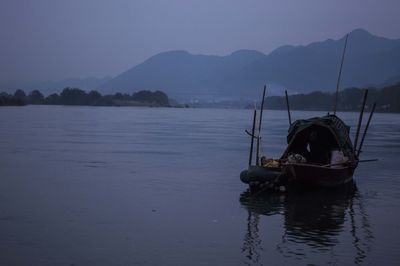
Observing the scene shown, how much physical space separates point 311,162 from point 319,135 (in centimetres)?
144

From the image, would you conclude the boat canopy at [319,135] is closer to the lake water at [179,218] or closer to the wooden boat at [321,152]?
the wooden boat at [321,152]

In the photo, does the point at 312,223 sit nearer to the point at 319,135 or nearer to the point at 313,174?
the point at 313,174

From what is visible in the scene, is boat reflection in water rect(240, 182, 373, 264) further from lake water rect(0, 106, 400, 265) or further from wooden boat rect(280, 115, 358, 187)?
wooden boat rect(280, 115, 358, 187)

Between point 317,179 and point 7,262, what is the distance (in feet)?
48.5

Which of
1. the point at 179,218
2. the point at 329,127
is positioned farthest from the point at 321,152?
the point at 179,218

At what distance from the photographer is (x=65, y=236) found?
16.7 metres

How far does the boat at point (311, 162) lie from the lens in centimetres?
2458

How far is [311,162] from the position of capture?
2764 centimetres

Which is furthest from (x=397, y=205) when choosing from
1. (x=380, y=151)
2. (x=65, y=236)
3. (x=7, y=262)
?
(x=380, y=151)

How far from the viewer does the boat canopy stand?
27.3m

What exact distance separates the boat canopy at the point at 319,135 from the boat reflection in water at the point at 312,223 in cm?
218

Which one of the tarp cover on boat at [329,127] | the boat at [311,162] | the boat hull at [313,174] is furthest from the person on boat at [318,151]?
the boat hull at [313,174]

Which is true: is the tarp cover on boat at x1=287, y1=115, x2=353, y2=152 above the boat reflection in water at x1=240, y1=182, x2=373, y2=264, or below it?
above

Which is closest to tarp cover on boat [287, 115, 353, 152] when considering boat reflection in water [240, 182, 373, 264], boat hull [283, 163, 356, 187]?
boat hull [283, 163, 356, 187]
